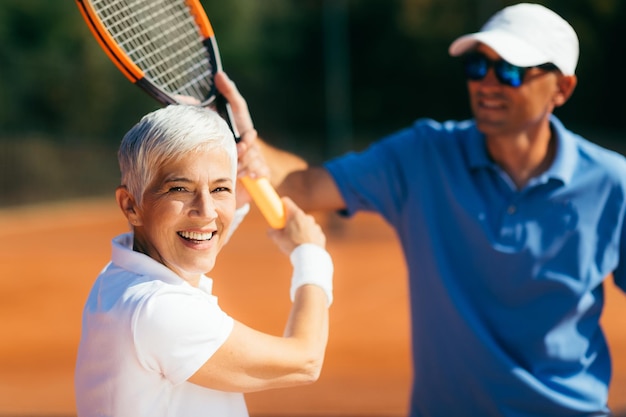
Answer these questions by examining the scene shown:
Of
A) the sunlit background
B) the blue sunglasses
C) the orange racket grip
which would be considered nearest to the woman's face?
the orange racket grip

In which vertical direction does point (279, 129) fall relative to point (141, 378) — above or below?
below

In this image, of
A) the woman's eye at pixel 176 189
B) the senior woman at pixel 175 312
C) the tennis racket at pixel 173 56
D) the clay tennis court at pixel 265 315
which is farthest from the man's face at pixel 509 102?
the clay tennis court at pixel 265 315

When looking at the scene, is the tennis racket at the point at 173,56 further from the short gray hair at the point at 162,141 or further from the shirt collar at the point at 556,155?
the shirt collar at the point at 556,155

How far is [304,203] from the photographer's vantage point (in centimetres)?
279

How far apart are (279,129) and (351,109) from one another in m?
2.46

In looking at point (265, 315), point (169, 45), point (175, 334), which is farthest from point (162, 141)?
point (265, 315)

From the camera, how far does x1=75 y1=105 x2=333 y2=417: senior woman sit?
1643mm

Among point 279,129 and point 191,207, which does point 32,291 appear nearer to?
point 191,207

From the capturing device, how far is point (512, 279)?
8.50ft

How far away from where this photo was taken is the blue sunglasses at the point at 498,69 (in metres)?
2.79

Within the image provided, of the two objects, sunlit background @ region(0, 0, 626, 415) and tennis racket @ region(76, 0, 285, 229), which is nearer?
tennis racket @ region(76, 0, 285, 229)

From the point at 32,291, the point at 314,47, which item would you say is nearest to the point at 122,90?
the point at 314,47

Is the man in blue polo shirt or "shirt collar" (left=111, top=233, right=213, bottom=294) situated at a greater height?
"shirt collar" (left=111, top=233, right=213, bottom=294)

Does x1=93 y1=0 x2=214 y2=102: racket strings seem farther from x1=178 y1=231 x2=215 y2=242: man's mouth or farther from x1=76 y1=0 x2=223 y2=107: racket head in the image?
x1=178 y1=231 x2=215 y2=242: man's mouth
